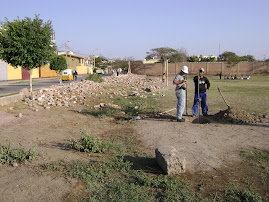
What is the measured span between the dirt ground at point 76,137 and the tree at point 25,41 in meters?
3.87

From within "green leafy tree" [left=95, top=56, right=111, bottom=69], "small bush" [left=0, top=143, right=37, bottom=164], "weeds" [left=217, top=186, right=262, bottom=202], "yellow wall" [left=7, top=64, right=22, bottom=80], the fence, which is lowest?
"weeds" [left=217, top=186, right=262, bottom=202]

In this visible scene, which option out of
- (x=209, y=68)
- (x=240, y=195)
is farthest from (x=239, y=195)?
(x=209, y=68)

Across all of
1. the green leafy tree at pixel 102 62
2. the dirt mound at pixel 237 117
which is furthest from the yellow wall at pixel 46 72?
the dirt mound at pixel 237 117

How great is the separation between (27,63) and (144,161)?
1075 centimetres

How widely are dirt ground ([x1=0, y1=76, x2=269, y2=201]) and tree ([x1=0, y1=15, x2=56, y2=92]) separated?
3.87 metres

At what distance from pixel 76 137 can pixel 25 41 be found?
8.04 m

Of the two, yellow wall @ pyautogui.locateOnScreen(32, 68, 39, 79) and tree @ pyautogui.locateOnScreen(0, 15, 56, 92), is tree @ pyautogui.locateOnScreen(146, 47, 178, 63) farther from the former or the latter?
tree @ pyautogui.locateOnScreen(0, 15, 56, 92)

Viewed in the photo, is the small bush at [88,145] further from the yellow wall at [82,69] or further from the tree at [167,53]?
the yellow wall at [82,69]

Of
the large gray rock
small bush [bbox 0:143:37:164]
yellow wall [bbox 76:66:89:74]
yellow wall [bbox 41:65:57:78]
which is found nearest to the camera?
the large gray rock

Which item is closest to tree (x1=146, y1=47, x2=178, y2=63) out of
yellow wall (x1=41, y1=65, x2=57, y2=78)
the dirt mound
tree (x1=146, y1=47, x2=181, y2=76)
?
tree (x1=146, y1=47, x2=181, y2=76)

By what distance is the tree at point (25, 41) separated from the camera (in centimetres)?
1260

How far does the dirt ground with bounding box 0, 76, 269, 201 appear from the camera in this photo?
384cm

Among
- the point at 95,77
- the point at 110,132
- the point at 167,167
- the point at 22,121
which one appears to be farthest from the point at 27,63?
the point at 167,167

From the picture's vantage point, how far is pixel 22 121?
8.11m
